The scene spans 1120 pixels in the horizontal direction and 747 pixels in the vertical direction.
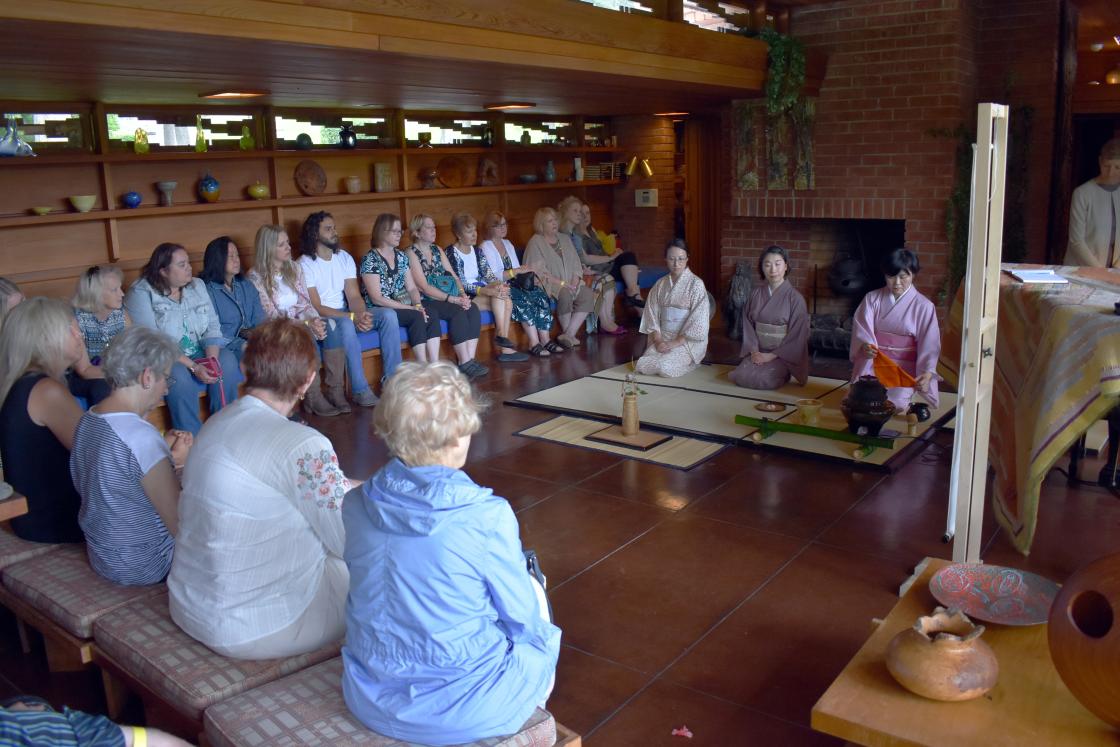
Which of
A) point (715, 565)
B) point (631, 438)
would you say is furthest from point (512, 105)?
point (715, 565)

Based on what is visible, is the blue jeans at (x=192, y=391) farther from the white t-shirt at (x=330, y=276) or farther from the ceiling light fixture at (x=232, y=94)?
the ceiling light fixture at (x=232, y=94)

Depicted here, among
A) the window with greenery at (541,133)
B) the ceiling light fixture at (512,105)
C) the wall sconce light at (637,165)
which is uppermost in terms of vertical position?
the ceiling light fixture at (512,105)

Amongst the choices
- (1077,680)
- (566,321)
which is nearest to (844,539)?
(1077,680)

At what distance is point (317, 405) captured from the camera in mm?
6090

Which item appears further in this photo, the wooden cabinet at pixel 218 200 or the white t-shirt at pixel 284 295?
the white t-shirt at pixel 284 295

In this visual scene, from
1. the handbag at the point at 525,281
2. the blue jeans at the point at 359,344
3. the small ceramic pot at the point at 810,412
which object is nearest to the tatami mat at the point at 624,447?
the small ceramic pot at the point at 810,412

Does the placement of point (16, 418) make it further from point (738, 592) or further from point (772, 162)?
point (772, 162)

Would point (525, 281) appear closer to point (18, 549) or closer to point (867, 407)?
point (867, 407)

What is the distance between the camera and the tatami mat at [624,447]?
494 centimetres

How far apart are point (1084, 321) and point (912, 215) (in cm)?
452

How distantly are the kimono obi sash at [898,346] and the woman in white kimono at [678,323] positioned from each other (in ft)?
4.88

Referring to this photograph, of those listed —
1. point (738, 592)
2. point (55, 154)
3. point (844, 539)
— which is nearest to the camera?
point (738, 592)

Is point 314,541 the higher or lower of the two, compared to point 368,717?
higher

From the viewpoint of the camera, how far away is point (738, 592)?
11.4ft
